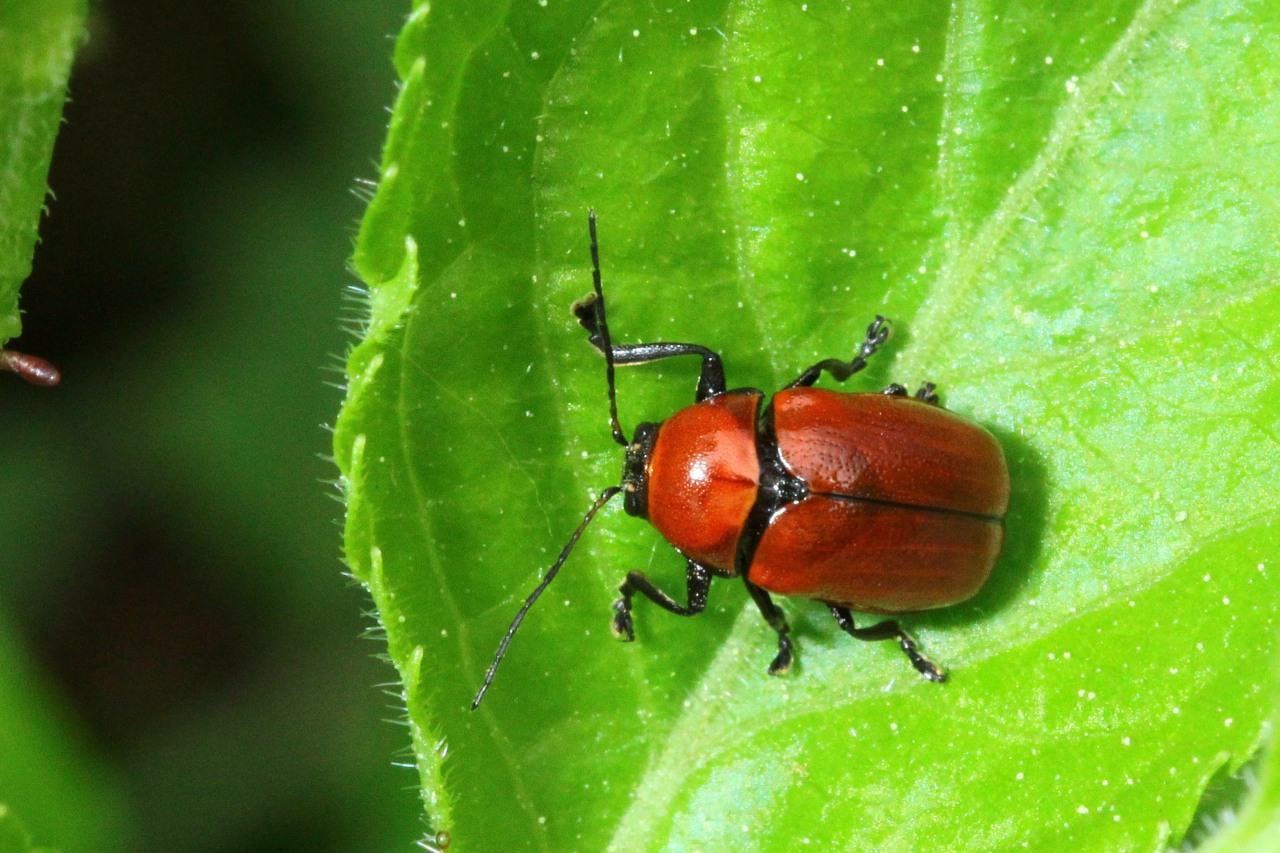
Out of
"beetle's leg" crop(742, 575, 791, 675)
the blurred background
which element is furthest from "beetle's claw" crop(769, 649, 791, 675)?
the blurred background

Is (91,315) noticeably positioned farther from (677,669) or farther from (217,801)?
(677,669)

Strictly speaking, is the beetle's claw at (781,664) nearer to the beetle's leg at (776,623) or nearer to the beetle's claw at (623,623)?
the beetle's leg at (776,623)

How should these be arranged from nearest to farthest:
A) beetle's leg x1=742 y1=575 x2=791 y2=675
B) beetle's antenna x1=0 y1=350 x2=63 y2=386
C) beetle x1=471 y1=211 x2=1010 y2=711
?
1. beetle's antenna x1=0 y1=350 x2=63 y2=386
2. beetle's leg x1=742 y1=575 x2=791 y2=675
3. beetle x1=471 y1=211 x2=1010 y2=711

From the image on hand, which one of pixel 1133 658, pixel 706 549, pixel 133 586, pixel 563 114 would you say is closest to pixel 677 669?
pixel 706 549

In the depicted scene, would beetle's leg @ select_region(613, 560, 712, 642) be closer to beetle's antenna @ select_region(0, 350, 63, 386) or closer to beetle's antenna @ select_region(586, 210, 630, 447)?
beetle's antenna @ select_region(586, 210, 630, 447)

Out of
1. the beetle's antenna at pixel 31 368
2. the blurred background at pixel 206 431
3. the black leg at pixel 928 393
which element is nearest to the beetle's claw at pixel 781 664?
the black leg at pixel 928 393
